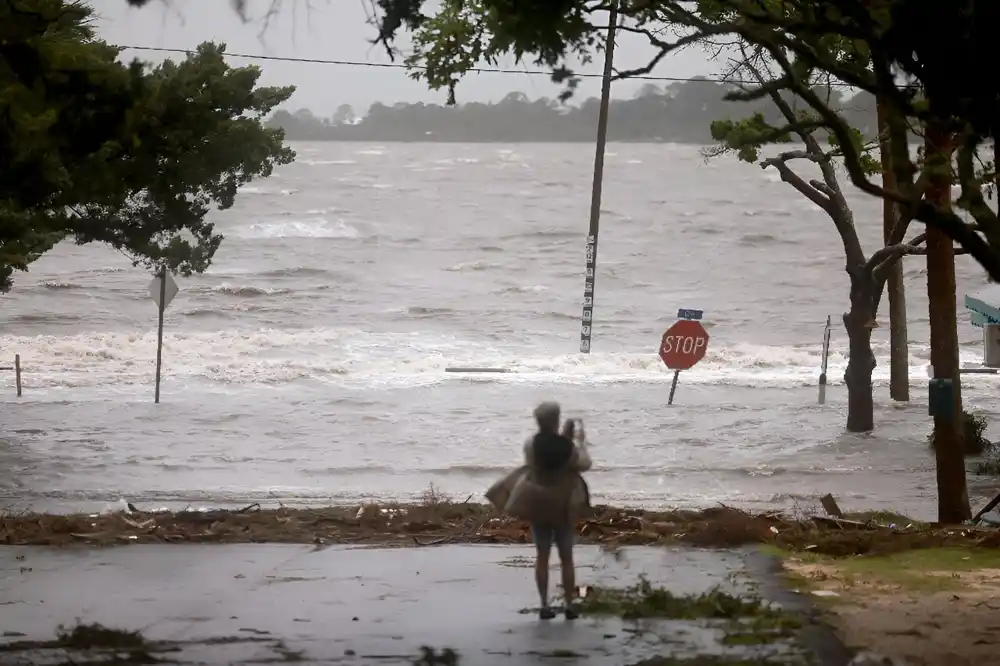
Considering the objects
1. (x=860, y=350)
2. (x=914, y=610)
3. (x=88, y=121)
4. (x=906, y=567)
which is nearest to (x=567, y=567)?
(x=914, y=610)

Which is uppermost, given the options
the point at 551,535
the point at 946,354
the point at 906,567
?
the point at 946,354

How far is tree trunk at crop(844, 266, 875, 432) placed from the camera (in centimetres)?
2017

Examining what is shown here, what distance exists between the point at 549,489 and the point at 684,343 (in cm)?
1460

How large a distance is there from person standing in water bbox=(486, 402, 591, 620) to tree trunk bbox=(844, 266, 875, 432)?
13431 mm

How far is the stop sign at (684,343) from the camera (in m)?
21.7

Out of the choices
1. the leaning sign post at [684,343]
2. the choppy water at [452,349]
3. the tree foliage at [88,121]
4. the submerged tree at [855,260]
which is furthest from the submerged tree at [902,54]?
the leaning sign post at [684,343]

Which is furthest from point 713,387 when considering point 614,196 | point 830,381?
point 614,196

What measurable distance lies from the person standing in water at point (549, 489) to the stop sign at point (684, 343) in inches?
562

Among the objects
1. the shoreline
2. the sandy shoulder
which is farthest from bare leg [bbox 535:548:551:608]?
the shoreline

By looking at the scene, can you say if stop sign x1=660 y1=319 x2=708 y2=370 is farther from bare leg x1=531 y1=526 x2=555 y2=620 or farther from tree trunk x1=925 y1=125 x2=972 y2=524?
bare leg x1=531 y1=526 x2=555 y2=620

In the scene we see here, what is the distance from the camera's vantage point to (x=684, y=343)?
71.4 ft

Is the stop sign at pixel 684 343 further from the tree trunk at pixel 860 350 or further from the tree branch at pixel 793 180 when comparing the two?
the tree branch at pixel 793 180

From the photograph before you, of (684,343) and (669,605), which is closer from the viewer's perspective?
(669,605)

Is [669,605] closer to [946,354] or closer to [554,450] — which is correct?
[554,450]
